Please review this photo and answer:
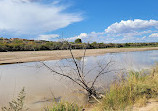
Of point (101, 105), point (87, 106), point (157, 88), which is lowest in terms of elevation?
point (87, 106)

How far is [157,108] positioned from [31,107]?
3.36 meters

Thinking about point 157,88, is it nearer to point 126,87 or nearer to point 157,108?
point 126,87

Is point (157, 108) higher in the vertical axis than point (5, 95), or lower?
higher

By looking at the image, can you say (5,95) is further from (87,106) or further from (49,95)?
(87,106)

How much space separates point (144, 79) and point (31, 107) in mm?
3917

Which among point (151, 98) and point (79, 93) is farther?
point (79, 93)

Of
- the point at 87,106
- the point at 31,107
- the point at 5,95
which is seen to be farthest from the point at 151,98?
the point at 5,95

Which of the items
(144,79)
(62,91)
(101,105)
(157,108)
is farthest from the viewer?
(62,91)

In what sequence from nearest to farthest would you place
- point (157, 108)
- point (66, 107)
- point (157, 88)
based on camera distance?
point (157, 108) → point (66, 107) → point (157, 88)

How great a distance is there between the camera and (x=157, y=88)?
3664 millimetres

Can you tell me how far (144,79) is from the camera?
4.43m

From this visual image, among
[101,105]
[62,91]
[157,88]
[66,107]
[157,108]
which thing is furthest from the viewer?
[62,91]

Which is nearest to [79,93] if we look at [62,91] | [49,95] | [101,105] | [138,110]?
[62,91]

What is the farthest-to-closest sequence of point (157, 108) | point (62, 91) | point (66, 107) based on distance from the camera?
point (62, 91)
point (66, 107)
point (157, 108)
